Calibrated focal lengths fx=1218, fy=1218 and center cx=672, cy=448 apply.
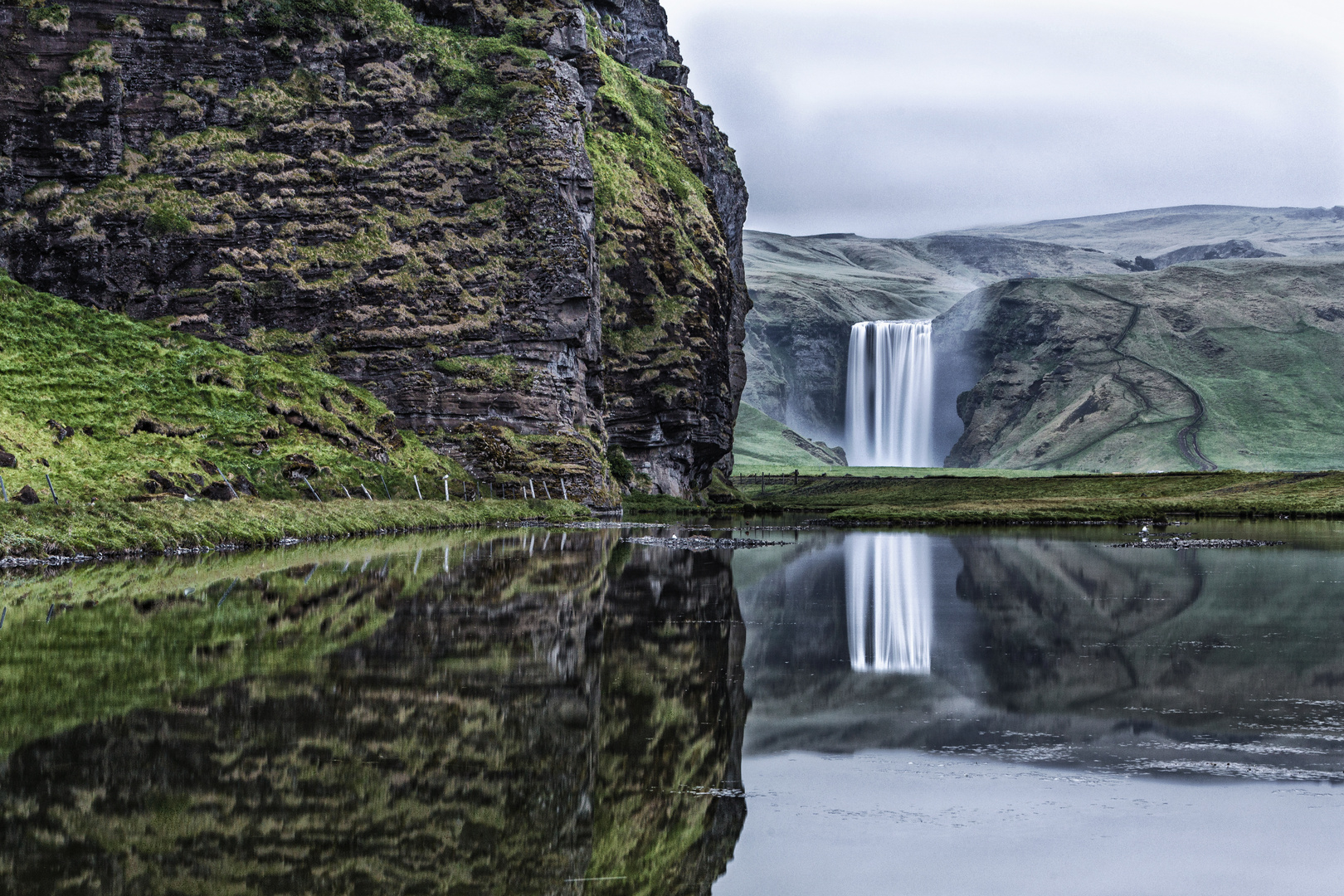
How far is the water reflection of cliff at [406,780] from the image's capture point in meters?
7.97

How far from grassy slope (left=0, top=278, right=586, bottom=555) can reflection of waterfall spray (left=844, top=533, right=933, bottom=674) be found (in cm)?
2048

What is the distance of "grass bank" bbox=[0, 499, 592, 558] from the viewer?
32688 mm

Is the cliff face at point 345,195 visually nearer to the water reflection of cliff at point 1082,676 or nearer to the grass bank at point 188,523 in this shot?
the grass bank at point 188,523

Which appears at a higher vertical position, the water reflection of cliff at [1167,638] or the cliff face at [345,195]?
the cliff face at [345,195]

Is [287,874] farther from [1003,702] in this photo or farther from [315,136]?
[315,136]

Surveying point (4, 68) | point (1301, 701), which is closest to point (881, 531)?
point (1301, 701)

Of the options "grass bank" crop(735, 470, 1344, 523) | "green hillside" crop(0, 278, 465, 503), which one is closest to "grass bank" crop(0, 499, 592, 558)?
"green hillside" crop(0, 278, 465, 503)

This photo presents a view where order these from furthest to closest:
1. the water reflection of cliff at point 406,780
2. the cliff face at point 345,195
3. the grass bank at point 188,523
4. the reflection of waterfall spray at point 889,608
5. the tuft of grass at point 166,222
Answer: the tuft of grass at point 166,222
the cliff face at point 345,195
the grass bank at point 188,523
the reflection of waterfall spray at point 889,608
the water reflection of cliff at point 406,780

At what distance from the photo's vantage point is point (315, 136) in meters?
81.9

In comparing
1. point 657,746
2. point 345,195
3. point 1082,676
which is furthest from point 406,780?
point 345,195

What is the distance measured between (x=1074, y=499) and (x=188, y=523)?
76358 mm

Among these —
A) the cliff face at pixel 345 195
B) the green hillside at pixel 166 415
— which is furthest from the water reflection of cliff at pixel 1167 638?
the cliff face at pixel 345 195

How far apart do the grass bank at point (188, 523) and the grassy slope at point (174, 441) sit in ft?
0.20

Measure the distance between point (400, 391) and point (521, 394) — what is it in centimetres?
737
